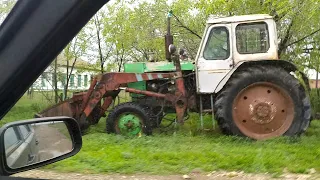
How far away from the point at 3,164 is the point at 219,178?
3.37 meters

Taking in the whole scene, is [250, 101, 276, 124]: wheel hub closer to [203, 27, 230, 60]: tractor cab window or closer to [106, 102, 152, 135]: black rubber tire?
[203, 27, 230, 60]: tractor cab window

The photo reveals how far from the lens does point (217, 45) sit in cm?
767

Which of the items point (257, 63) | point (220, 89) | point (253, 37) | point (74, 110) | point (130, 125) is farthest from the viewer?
point (74, 110)

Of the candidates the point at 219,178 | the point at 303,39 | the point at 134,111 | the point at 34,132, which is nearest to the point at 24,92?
the point at 34,132

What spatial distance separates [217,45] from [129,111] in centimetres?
193

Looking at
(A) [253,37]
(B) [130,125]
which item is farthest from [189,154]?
(A) [253,37]

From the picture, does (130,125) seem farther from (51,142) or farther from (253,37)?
(51,142)

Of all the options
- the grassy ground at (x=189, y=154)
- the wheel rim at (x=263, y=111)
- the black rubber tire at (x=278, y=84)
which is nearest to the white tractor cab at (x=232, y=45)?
the black rubber tire at (x=278, y=84)

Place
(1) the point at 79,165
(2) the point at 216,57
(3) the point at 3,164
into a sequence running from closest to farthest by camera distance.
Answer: (3) the point at 3,164 → (1) the point at 79,165 → (2) the point at 216,57

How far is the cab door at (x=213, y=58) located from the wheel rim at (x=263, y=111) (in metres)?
0.62

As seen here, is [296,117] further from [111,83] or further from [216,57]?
[111,83]

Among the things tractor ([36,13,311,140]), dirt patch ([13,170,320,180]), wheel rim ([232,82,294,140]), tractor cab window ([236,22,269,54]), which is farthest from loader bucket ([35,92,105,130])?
dirt patch ([13,170,320,180])

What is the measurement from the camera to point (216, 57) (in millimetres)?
7645

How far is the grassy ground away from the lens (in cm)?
507
